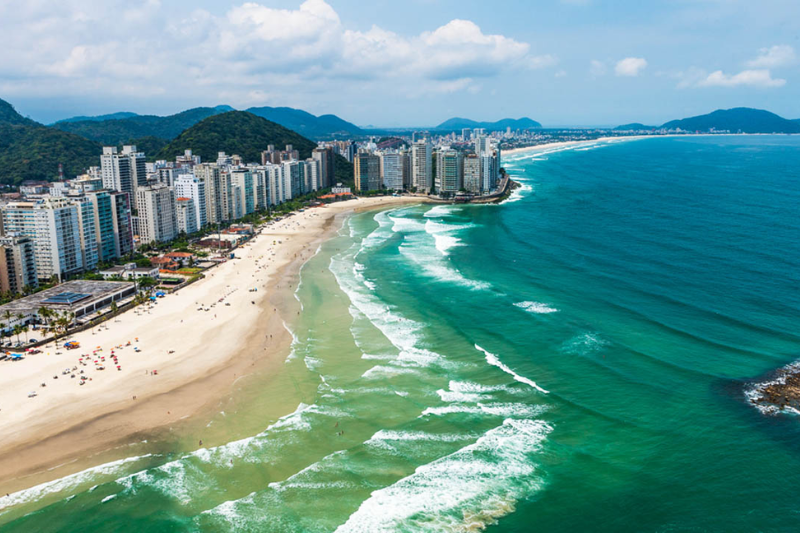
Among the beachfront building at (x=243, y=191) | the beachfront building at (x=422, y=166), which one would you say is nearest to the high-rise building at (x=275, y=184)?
the beachfront building at (x=243, y=191)

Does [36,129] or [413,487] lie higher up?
[36,129]

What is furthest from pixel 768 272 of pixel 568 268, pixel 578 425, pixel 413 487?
pixel 413 487

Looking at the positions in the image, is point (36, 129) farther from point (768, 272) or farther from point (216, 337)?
point (768, 272)

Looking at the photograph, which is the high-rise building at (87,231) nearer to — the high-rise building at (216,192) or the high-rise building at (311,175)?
the high-rise building at (216,192)

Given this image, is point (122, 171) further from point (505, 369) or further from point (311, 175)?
point (505, 369)

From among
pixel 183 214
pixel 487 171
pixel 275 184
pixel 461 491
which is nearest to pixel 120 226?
pixel 183 214
